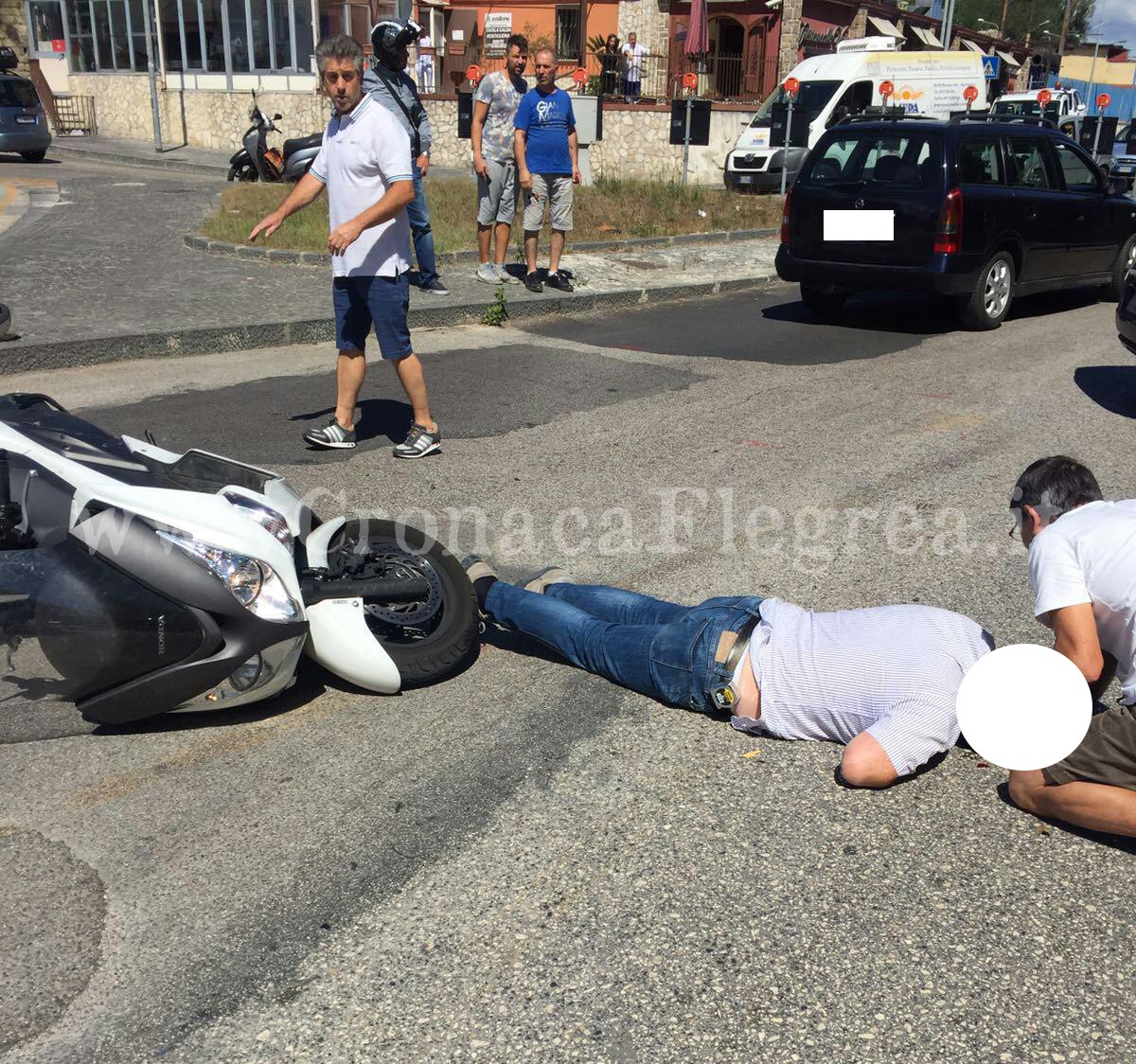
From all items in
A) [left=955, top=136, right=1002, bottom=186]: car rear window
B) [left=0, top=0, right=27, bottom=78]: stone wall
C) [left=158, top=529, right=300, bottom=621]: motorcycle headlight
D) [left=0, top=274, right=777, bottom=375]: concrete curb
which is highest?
[left=0, top=0, right=27, bottom=78]: stone wall

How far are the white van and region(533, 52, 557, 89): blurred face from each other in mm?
11741

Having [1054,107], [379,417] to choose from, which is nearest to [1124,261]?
[379,417]

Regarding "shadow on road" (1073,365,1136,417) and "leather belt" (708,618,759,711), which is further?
"shadow on road" (1073,365,1136,417)

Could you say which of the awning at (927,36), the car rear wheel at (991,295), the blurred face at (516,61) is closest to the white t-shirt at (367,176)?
the blurred face at (516,61)

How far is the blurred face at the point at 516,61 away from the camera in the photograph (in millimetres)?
10945

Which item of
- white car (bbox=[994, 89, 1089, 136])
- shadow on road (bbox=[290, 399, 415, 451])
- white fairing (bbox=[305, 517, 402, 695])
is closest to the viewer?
white fairing (bbox=[305, 517, 402, 695])

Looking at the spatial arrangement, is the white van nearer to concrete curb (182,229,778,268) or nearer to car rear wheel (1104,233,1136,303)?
concrete curb (182,229,778,268)

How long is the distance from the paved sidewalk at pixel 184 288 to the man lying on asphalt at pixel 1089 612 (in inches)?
285

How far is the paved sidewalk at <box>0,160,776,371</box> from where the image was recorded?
8.91 m

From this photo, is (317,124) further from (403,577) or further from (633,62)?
(403,577)

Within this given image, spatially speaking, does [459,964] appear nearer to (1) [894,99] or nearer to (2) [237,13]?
(1) [894,99]

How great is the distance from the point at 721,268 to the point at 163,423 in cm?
835

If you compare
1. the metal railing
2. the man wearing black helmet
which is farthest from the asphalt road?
the metal railing

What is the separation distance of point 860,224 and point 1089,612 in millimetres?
8031
